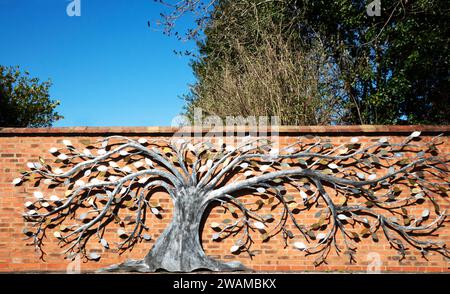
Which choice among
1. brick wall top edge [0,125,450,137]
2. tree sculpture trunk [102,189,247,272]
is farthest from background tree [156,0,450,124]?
tree sculpture trunk [102,189,247,272]

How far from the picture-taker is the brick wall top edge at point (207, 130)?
18.7 ft

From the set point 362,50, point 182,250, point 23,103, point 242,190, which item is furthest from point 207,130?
point 23,103

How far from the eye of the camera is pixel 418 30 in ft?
28.9

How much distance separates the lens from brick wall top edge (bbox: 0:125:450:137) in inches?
225

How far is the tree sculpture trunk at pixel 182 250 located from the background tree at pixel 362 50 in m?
3.81

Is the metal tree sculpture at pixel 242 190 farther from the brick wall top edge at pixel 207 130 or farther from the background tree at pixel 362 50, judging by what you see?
the background tree at pixel 362 50

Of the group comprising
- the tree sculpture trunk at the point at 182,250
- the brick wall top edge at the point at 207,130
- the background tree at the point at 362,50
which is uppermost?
the background tree at the point at 362,50

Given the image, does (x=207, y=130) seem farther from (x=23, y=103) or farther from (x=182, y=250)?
(x=23, y=103)

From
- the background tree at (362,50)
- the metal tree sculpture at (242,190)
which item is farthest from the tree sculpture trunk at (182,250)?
the background tree at (362,50)

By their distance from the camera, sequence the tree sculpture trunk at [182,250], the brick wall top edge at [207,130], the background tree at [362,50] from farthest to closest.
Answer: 1. the background tree at [362,50]
2. the brick wall top edge at [207,130]
3. the tree sculpture trunk at [182,250]

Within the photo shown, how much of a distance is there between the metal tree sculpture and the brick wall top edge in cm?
15

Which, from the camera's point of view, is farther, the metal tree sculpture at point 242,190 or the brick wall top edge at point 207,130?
the brick wall top edge at point 207,130

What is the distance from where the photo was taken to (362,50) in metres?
10.2

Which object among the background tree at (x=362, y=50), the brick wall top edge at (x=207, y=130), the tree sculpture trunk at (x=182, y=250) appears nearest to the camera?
the tree sculpture trunk at (x=182, y=250)
